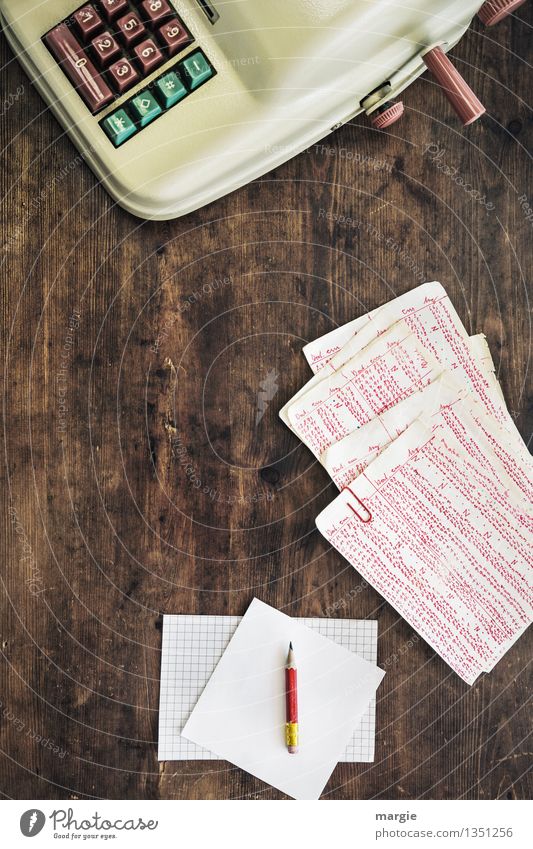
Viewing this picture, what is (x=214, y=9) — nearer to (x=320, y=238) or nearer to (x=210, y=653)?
(x=320, y=238)

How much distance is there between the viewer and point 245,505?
88 centimetres

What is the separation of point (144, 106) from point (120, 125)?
0.03 metres

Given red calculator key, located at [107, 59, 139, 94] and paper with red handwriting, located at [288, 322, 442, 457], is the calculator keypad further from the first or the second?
paper with red handwriting, located at [288, 322, 442, 457]

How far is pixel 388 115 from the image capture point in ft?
2.75

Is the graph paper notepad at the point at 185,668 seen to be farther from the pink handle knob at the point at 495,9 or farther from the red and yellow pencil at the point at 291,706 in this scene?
the pink handle knob at the point at 495,9

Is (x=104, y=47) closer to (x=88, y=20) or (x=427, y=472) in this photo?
(x=88, y=20)

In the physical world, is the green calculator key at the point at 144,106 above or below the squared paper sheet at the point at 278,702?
above

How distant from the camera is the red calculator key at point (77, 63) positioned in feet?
2.36

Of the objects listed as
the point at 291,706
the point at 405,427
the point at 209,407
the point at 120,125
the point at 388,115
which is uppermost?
the point at 120,125

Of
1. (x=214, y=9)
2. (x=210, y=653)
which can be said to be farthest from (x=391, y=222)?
(x=210, y=653)

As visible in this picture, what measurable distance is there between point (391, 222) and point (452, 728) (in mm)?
597

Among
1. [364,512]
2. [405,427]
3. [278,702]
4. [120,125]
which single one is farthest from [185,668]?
[120,125]

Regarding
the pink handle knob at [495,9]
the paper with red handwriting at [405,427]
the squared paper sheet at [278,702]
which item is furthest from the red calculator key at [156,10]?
the squared paper sheet at [278,702]

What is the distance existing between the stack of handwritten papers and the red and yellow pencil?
13cm
